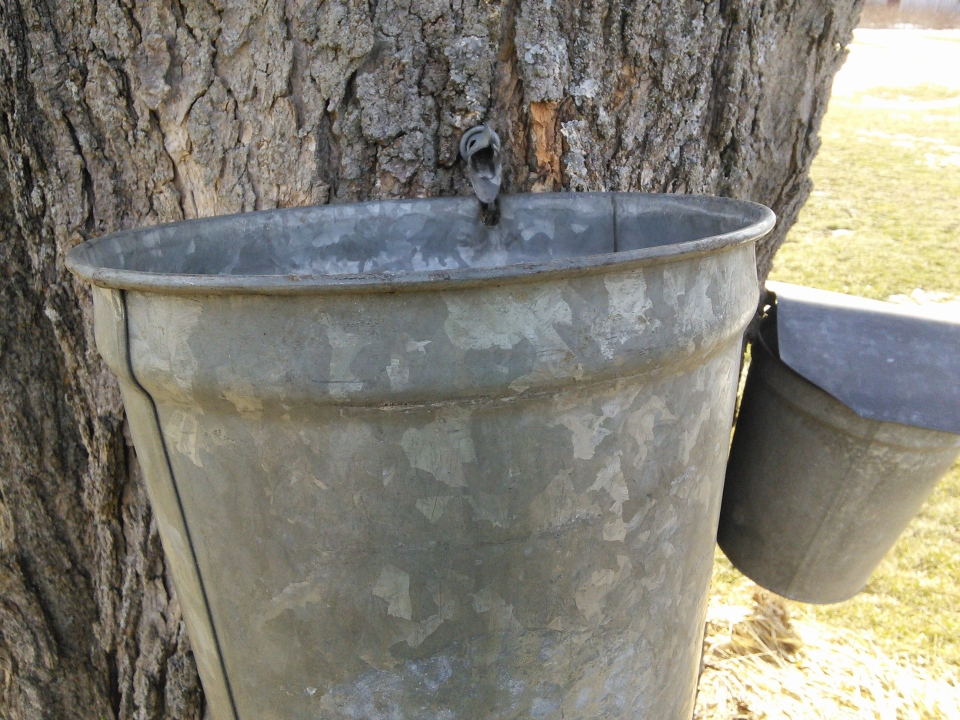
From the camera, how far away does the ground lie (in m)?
2.09

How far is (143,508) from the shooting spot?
5.24 feet

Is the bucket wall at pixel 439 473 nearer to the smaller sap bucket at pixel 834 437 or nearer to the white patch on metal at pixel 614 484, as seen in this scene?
the white patch on metal at pixel 614 484

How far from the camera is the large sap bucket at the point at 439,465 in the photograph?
76 cm

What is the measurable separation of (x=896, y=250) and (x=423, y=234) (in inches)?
210

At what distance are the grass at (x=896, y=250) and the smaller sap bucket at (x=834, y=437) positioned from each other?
1.16 metres

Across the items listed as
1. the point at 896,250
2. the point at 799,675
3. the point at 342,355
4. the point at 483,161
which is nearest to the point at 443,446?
the point at 342,355

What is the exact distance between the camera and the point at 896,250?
18.6ft

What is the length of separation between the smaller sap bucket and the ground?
0.22m

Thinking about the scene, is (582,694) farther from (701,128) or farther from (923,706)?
(923,706)

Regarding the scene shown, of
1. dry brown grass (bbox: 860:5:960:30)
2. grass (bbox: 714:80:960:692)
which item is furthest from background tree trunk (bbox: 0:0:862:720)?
dry brown grass (bbox: 860:5:960:30)

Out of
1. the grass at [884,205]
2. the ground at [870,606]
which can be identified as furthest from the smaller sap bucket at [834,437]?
the grass at [884,205]

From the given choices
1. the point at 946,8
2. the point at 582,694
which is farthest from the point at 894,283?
the point at 582,694

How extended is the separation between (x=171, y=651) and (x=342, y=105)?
1221 millimetres

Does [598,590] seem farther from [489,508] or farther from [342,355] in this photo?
[342,355]
